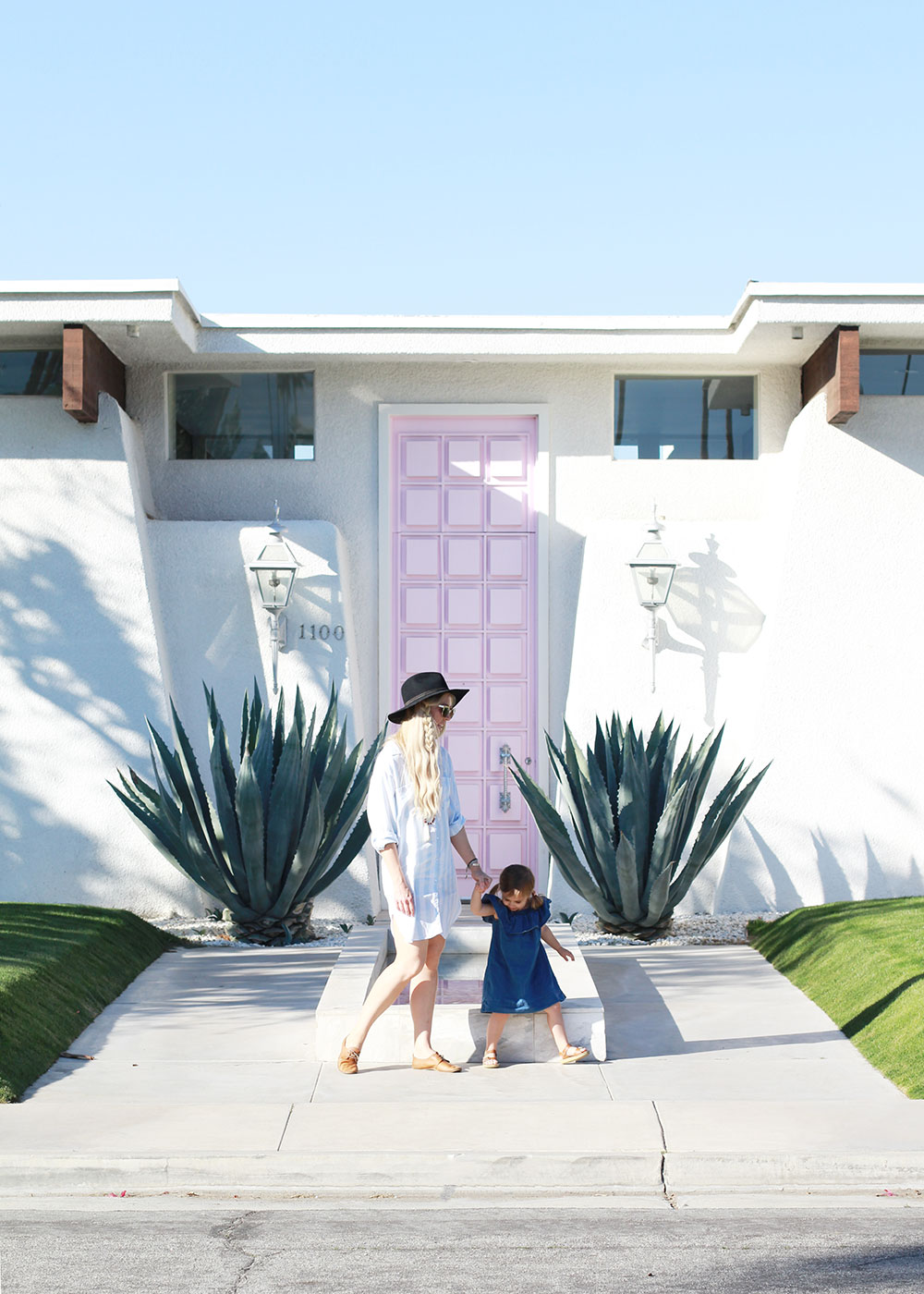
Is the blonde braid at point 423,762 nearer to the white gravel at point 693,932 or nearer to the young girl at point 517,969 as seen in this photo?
the young girl at point 517,969

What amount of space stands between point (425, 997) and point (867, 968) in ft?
9.01

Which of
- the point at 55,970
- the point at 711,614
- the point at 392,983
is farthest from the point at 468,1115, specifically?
the point at 711,614

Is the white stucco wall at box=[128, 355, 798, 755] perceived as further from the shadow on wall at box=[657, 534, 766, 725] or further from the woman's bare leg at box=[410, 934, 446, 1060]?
the woman's bare leg at box=[410, 934, 446, 1060]

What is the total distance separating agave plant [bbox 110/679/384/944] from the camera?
865 centimetres

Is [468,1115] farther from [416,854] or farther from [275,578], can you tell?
[275,578]

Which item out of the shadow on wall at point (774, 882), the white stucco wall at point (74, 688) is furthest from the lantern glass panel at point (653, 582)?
the white stucco wall at point (74, 688)

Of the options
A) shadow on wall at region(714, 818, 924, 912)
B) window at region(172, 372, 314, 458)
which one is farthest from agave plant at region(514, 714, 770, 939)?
window at region(172, 372, 314, 458)

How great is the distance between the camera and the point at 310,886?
9.09 meters

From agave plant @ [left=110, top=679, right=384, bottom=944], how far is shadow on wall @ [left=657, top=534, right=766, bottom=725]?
111 inches

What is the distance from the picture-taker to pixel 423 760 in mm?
Result: 5918

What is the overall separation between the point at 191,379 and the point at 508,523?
2872 mm

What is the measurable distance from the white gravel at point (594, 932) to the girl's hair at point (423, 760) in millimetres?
3368

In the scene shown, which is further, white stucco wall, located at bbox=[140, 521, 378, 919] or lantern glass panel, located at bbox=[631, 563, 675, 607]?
white stucco wall, located at bbox=[140, 521, 378, 919]

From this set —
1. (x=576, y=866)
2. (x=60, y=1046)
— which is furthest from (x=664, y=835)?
(x=60, y=1046)
